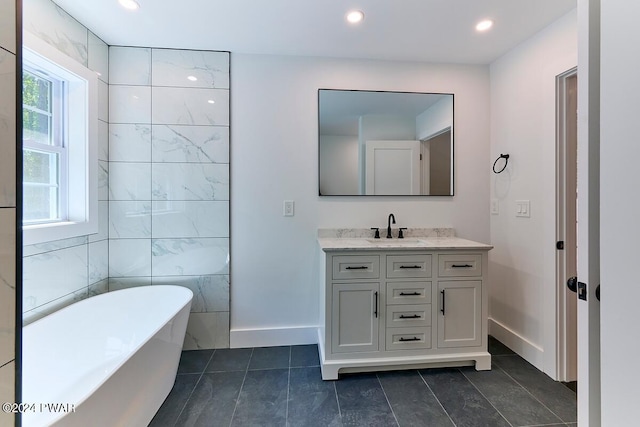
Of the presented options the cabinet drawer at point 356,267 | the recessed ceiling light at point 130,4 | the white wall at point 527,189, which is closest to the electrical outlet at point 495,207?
the white wall at point 527,189

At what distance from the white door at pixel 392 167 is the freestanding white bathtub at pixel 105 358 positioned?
173 cm

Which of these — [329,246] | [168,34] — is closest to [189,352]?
[329,246]

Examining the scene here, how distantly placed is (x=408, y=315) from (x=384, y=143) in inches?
56.3

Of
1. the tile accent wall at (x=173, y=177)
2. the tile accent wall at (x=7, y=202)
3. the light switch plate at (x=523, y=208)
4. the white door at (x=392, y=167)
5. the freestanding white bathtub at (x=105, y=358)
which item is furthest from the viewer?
the white door at (x=392, y=167)

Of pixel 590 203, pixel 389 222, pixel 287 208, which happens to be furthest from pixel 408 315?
pixel 590 203

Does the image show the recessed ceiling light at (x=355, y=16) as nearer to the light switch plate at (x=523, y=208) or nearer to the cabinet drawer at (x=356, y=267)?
the cabinet drawer at (x=356, y=267)

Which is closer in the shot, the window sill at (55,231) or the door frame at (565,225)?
the window sill at (55,231)

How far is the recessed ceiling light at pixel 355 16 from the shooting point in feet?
5.81

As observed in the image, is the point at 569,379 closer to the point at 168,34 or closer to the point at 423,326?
the point at 423,326

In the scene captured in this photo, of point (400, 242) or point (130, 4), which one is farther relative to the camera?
point (400, 242)

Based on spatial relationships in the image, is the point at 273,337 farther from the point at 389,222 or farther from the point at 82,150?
the point at 82,150

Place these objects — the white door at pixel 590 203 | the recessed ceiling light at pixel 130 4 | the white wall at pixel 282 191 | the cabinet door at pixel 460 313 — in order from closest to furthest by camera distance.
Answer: the white door at pixel 590 203
the recessed ceiling light at pixel 130 4
the cabinet door at pixel 460 313
the white wall at pixel 282 191

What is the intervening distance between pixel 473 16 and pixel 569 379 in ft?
8.22

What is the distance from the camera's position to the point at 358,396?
1.69m
